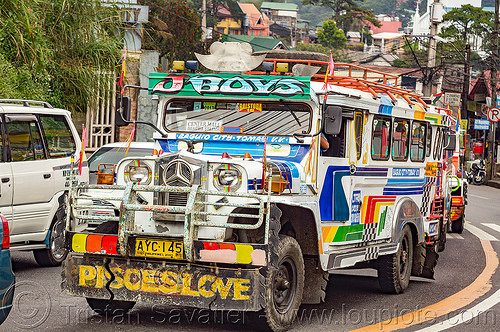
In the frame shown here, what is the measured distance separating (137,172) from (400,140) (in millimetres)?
4398

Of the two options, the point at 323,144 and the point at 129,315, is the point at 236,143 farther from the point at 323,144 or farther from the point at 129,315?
the point at 129,315

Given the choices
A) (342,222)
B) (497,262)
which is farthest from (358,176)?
(497,262)

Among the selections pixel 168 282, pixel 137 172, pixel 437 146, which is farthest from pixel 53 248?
pixel 437 146

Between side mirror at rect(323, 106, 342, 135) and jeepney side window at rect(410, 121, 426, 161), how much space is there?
3.45 metres

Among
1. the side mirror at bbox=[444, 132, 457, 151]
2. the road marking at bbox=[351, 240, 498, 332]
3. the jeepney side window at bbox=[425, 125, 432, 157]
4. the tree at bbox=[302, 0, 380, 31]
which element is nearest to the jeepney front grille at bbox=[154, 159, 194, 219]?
the road marking at bbox=[351, 240, 498, 332]

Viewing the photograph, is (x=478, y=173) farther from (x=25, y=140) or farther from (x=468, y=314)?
(x=25, y=140)

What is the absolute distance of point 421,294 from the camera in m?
10.9

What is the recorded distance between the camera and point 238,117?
30.3ft

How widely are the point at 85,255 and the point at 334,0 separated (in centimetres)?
11789

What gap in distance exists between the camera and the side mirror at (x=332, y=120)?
334 inches

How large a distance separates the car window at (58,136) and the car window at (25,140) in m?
0.18

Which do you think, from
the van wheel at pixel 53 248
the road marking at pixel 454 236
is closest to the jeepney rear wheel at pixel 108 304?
the van wheel at pixel 53 248

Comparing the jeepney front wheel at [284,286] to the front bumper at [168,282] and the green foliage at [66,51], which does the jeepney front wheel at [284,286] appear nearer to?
the front bumper at [168,282]

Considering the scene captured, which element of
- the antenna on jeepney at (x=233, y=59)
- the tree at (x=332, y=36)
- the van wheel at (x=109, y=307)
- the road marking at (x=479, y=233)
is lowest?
the road marking at (x=479, y=233)
